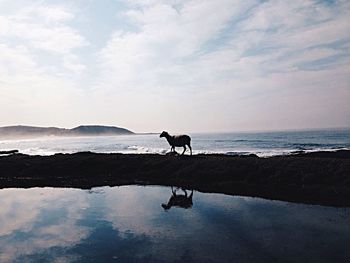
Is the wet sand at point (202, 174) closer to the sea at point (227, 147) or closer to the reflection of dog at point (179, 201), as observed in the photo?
the reflection of dog at point (179, 201)

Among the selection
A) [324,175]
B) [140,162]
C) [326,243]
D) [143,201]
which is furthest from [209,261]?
[140,162]

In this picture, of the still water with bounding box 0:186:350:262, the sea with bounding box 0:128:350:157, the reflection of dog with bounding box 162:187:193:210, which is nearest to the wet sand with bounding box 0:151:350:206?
the reflection of dog with bounding box 162:187:193:210

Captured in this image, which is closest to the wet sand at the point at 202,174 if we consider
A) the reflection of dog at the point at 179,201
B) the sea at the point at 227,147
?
the reflection of dog at the point at 179,201

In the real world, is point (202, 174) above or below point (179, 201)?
above

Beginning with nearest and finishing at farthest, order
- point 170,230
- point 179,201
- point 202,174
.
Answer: point 170,230, point 179,201, point 202,174

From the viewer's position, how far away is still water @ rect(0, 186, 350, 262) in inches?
408

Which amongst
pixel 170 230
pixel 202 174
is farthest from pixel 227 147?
pixel 170 230

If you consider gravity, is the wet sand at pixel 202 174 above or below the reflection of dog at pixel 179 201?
above

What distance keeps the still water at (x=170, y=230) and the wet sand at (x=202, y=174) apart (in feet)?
9.85

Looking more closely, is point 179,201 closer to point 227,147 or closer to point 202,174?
point 202,174

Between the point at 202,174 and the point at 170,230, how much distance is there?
39.6 feet

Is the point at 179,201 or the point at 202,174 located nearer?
the point at 179,201

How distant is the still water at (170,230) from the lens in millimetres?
10375

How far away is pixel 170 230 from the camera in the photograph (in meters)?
12.7
